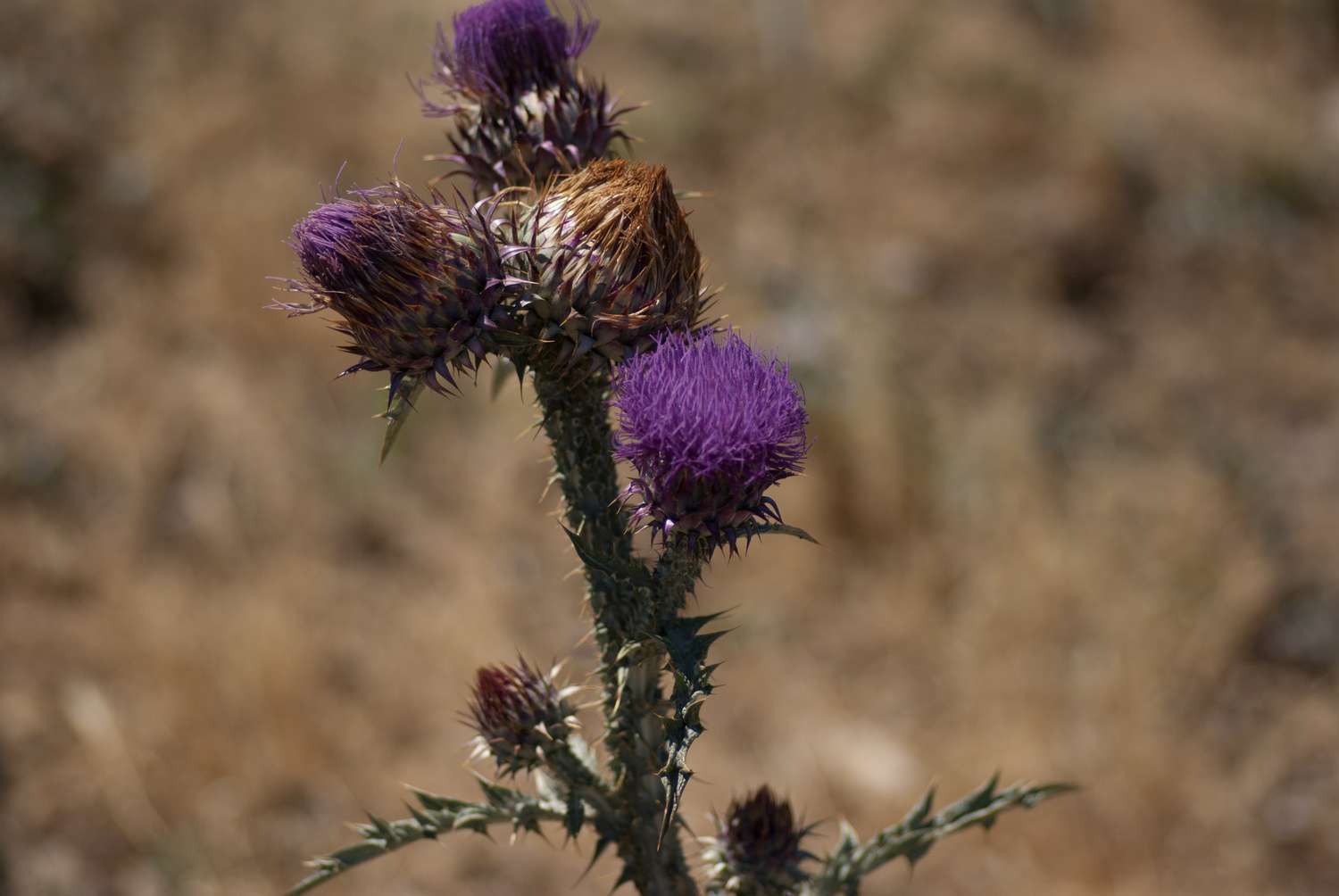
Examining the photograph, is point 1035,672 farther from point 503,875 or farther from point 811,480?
point 503,875

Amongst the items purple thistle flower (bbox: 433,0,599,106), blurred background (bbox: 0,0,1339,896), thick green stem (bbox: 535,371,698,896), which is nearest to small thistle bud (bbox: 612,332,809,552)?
thick green stem (bbox: 535,371,698,896)

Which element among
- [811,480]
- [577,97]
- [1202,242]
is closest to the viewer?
[577,97]

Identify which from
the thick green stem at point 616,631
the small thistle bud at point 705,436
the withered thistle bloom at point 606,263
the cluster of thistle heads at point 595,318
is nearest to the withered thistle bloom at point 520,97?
the cluster of thistle heads at point 595,318

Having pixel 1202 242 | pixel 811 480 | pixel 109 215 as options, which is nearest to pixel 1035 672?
pixel 811 480

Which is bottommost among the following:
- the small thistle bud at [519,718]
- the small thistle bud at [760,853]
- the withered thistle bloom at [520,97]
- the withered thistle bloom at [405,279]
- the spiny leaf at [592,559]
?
the small thistle bud at [760,853]

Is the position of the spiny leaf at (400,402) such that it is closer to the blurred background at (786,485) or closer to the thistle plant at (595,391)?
the thistle plant at (595,391)

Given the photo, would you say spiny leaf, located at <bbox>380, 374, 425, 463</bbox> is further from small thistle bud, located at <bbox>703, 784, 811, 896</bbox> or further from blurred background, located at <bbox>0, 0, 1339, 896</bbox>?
blurred background, located at <bbox>0, 0, 1339, 896</bbox>

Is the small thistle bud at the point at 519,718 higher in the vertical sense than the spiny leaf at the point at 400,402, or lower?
lower
